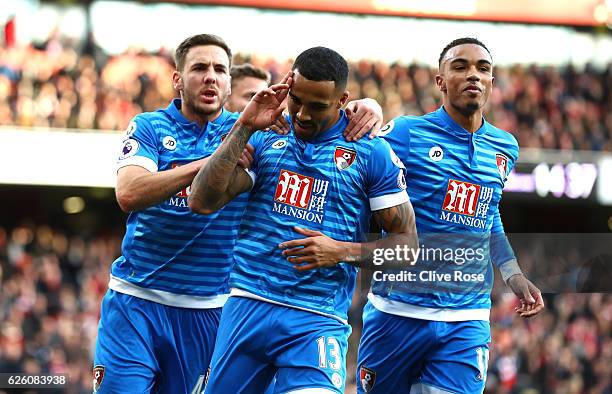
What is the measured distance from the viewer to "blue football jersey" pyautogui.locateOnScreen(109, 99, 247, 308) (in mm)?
6336

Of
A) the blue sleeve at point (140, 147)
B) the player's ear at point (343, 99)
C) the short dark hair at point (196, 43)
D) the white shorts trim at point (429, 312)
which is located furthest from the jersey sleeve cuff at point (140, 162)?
the white shorts trim at point (429, 312)

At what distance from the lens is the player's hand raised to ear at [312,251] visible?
17.7 feet

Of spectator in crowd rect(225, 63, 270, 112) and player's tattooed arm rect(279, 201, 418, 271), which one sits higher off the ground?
spectator in crowd rect(225, 63, 270, 112)

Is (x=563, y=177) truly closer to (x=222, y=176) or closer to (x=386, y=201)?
(x=386, y=201)

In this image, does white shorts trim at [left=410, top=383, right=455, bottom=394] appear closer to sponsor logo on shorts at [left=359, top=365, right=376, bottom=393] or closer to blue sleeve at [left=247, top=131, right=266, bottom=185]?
sponsor logo on shorts at [left=359, top=365, right=376, bottom=393]

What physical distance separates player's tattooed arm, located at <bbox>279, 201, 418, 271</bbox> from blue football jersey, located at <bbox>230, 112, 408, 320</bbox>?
0.20 ft

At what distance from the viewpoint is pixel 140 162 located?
6.09 meters

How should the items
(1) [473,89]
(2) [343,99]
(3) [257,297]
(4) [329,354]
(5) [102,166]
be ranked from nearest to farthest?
(4) [329,354] → (3) [257,297] → (2) [343,99] → (1) [473,89] → (5) [102,166]

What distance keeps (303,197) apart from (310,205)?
6 cm

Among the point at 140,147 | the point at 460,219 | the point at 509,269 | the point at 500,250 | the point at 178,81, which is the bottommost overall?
the point at 509,269

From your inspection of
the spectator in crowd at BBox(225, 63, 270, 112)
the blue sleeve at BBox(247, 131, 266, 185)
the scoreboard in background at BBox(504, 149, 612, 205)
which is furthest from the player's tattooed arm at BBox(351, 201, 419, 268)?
the scoreboard in background at BBox(504, 149, 612, 205)

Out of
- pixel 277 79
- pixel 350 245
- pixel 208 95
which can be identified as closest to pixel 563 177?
pixel 277 79

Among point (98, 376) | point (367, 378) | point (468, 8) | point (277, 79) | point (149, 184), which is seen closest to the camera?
point (149, 184)

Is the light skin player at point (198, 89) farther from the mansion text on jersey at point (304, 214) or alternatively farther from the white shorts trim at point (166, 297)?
the mansion text on jersey at point (304, 214)
